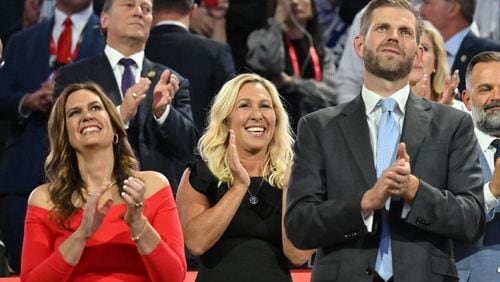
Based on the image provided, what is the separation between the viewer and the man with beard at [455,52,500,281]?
→ 18.0 feet

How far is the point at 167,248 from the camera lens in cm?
539

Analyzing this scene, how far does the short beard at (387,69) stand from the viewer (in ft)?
16.0

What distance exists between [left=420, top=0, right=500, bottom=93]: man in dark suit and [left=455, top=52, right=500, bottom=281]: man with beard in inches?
77.8

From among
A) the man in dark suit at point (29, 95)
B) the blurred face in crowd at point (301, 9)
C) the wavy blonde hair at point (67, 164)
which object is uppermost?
the wavy blonde hair at point (67, 164)

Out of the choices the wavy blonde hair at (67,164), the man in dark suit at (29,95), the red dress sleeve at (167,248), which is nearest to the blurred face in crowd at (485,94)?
the red dress sleeve at (167,248)

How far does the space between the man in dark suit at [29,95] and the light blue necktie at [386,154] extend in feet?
11.0

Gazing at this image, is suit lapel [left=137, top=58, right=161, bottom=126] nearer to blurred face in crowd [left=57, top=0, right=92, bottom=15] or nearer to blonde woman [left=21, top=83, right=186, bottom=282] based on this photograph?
blonde woman [left=21, top=83, right=186, bottom=282]

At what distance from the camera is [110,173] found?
18.8ft

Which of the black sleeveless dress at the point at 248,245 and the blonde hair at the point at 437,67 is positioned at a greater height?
the blonde hair at the point at 437,67

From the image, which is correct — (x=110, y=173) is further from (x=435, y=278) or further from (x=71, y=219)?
(x=435, y=278)

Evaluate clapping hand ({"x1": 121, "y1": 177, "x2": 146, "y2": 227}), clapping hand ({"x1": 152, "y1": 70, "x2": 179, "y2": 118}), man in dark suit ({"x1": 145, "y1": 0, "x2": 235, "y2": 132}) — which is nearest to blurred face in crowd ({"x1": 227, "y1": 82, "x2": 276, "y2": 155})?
clapping hand ({"x1": 121, "y1": 177, "x2": 146, "y2": 227})

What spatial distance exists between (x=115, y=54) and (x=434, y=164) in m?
2.77

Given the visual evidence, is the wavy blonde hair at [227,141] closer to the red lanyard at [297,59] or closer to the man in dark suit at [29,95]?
the man in dark suit at [29,95]

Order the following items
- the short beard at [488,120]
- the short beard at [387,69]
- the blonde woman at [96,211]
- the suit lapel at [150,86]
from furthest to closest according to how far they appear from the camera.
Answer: the suit lapel at [150,86] < the short beard at [488,120] < the blonde woman at [96,211] < the short beard at [387,69]
